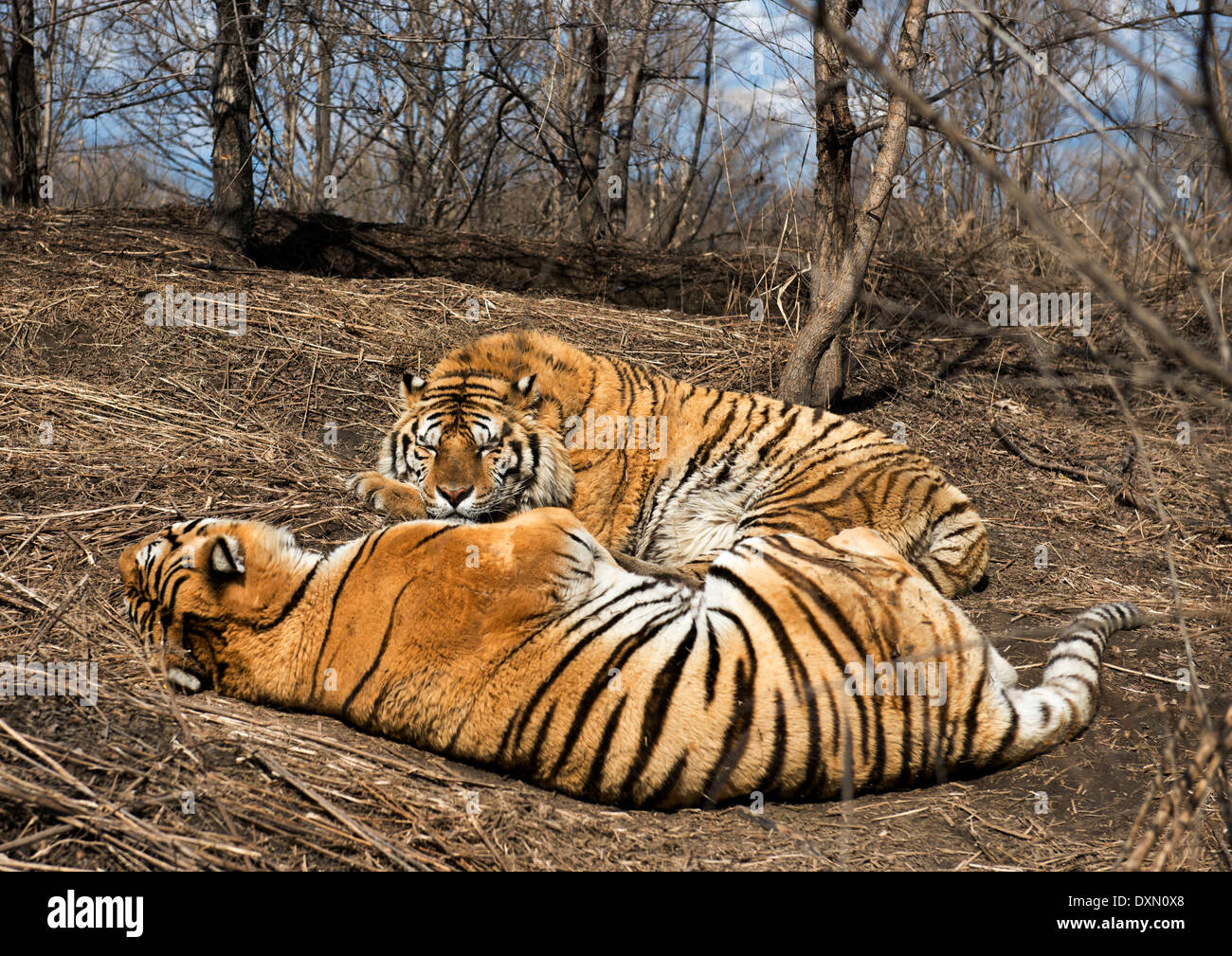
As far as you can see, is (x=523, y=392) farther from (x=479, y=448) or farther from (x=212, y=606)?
(x=212, y=606)

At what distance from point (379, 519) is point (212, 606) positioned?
4.94 ft

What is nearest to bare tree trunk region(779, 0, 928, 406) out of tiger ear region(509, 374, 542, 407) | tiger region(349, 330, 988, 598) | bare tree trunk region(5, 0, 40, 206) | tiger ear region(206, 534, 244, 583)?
tiger region(349, 330, 988, 598)

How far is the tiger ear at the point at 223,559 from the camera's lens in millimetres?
3293

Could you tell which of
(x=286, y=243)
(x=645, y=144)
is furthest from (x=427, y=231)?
(x=645, y=144)

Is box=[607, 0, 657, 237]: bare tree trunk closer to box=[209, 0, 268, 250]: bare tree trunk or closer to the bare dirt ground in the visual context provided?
the bare dirt ground

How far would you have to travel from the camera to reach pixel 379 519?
4.78 m

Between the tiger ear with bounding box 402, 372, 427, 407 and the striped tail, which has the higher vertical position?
the tiger ear with bounding box 402, 372, 427, 407

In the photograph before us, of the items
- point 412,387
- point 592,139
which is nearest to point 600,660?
point 412,387

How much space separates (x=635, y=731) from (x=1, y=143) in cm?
918

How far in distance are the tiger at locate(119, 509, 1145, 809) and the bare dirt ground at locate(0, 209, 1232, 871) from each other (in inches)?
5.3

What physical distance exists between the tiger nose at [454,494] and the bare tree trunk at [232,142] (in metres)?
4.04

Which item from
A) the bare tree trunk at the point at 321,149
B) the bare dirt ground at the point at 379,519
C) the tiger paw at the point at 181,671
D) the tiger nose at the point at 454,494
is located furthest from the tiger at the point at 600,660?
the bare tree trunk at the point at 321,149

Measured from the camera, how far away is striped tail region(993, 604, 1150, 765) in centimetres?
330

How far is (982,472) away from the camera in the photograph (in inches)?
253
